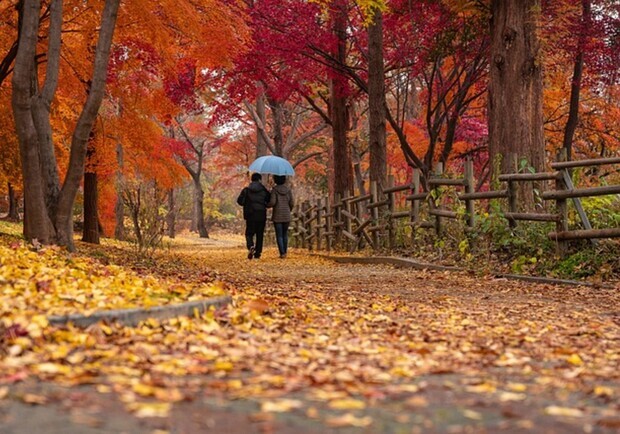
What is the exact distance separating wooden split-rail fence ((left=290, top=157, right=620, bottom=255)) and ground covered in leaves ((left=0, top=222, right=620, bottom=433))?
2554mm

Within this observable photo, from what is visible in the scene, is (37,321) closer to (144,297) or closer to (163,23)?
(144,297)

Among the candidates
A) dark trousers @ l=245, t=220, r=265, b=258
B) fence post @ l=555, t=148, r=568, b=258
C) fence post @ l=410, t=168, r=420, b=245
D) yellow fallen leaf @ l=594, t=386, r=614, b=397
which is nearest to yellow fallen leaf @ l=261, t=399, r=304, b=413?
yellow fallen leaf @ l=594, t=386, r=614, b=397

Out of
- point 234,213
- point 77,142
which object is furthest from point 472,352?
point 234,213

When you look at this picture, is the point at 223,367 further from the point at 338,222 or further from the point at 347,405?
the point at 338,222

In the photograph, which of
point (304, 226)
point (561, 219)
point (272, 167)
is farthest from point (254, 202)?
point (304, 226)

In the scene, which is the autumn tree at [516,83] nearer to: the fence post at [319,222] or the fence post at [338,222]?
Result: the fence post at [338,222]

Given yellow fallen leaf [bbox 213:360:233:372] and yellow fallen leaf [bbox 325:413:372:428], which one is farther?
yellow fallen leaf [bbox 213:360:233:372]

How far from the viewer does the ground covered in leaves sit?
256cm

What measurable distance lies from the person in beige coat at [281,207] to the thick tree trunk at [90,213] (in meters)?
5.01

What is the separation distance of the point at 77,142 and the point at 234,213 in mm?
52932

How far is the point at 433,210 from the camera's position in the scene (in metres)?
11.5

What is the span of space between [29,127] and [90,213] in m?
8.67

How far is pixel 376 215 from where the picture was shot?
14.1 meters

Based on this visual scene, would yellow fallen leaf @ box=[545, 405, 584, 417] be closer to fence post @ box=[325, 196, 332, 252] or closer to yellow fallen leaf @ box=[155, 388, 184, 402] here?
yellow fallen leaf @ box=[155, 388, 184, 402]
